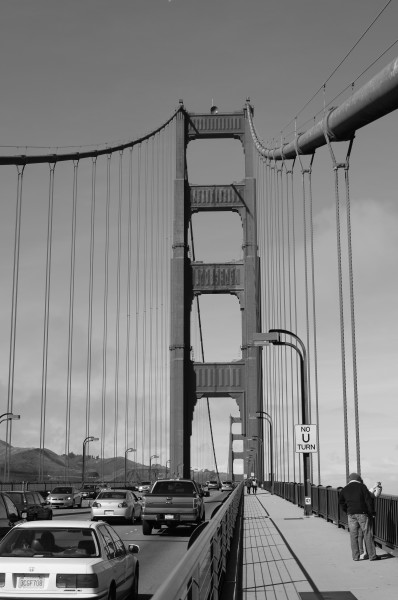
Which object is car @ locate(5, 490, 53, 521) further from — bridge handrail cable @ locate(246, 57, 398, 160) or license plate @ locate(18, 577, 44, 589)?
license plate @ locate(18, 577, 44, 589)

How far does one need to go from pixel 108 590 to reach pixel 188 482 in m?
16.9

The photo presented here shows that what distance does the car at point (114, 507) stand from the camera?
27156 millimetres

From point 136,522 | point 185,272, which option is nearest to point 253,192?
point 185,272

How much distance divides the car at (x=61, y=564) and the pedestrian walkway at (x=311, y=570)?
188 centimetres

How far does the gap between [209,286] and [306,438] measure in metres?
47.1

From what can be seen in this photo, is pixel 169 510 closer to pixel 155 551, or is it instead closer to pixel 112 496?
pixel 112 496

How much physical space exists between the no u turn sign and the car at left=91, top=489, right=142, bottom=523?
5.61 metres

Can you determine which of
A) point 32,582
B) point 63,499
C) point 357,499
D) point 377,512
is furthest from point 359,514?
point 63,499

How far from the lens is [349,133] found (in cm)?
2380

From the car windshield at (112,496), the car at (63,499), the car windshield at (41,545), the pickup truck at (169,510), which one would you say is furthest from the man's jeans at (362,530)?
the car at (63,499)

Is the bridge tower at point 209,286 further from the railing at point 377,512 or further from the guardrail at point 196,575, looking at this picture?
the guardrail at point 196,575

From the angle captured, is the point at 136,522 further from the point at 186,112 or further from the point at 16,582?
the point at 186,112

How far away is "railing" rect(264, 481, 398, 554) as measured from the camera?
1512cm

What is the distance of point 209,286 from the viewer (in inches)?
2933
